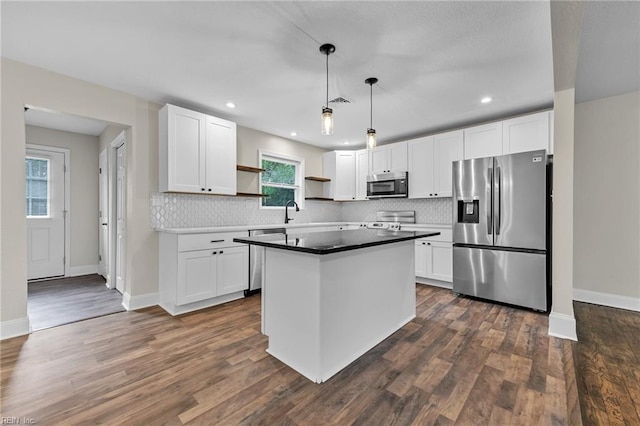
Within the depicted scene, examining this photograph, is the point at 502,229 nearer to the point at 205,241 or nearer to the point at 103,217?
the point at 205,241

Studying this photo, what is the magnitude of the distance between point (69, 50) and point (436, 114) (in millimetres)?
4023

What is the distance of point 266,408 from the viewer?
64.2 inches

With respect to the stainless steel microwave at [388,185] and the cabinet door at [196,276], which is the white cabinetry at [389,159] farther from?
the cabinet door at [196,276]

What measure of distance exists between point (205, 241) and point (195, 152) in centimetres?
112

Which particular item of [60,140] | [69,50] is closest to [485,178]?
[69,50]

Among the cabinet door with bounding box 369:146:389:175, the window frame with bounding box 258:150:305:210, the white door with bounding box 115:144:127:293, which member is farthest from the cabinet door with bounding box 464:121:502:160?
the white door with bounding box 115:144:127:293

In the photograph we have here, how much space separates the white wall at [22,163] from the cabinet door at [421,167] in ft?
12.4

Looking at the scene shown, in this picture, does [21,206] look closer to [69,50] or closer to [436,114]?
[69,50]

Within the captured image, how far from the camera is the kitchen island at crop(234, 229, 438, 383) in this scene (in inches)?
73.7

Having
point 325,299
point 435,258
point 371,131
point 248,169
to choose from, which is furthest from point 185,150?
point 435,258

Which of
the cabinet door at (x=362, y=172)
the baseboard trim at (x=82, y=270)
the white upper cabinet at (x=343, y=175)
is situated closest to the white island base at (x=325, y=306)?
the cabinet door at (x=362, y=172)

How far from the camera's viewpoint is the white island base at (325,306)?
189 centimetres

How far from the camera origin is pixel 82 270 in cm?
494

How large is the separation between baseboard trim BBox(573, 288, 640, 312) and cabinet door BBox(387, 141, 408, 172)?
2.84 metres
